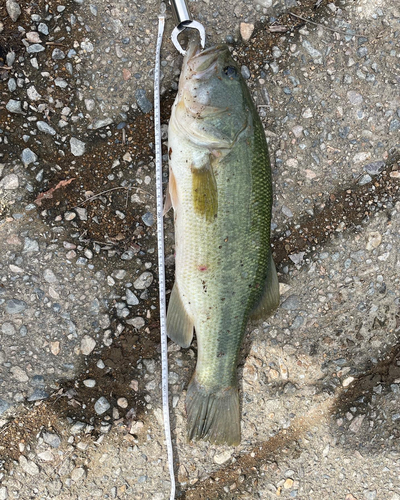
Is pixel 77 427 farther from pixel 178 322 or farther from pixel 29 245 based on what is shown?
pixel 29 245

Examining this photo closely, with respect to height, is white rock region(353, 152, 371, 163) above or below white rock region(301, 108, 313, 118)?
below

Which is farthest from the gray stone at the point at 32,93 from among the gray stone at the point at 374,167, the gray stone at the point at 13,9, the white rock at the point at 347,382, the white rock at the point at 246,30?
the white rock at the point at 347,382

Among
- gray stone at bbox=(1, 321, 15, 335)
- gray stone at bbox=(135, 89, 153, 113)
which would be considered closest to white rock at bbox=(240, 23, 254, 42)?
gray stone at bbox=(135, 89, 153, 113)

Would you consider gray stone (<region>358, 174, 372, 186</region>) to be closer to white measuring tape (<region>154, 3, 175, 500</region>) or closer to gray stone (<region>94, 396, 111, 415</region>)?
white measuring tape (<region>154, 3, 175, 500</region>)

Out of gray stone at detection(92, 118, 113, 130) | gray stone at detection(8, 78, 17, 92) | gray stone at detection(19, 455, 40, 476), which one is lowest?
gray stone at detection(19, 455, 40, 476)

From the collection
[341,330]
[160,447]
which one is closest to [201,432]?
[160,447]

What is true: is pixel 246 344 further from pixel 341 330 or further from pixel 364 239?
pixel 364 239
